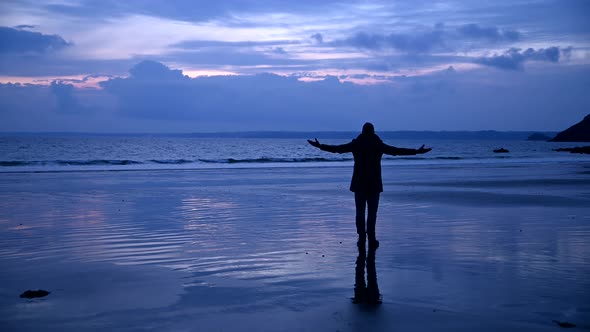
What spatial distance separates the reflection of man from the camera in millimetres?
6469

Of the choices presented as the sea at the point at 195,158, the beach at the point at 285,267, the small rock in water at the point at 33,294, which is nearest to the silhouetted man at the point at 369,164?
the beach at the point at 285,267

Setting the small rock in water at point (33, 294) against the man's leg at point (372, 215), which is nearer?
the small rock in water at point (33, 294)

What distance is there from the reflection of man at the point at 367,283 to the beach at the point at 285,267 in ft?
0.34

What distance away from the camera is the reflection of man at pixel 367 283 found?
21.2 ft

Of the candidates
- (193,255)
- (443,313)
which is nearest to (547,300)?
(443,313)

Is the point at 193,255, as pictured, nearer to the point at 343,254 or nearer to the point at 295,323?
the point at 343,254

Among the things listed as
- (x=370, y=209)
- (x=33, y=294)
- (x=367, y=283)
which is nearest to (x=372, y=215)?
(x=370, y=209)

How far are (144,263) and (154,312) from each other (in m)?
2.58

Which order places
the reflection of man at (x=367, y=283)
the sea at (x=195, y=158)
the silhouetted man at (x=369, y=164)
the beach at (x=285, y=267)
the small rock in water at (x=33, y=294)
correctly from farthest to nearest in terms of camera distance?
the sea at (x=195, y=158) → the silhouetted man at (x=369, y=164) → the small rock in water at (x=33, y=294) → the reflection of man at (x=367, y=283) → the beach at (x=285, y=267)

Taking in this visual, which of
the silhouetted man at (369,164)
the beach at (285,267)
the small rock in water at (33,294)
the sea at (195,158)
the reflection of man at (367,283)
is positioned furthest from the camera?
the sea at (195,158)

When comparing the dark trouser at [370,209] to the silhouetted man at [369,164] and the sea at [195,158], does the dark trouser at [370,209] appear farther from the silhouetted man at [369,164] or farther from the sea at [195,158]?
the sea at [195,158]

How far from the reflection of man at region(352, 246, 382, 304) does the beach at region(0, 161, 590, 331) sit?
0.10 m

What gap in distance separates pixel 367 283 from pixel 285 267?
1402 millimetres

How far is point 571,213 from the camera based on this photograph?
14.5 meters
